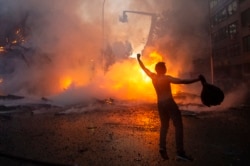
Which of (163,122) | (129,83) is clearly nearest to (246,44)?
(129,83)

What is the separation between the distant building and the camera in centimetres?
2994

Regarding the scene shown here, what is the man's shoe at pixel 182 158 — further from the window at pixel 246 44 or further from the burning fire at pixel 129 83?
the window at pixel 246 44

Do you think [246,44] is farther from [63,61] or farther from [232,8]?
[63,61]

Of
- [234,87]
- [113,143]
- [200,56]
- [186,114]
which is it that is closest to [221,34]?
[200,56]

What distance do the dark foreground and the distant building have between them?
15917 millimetres

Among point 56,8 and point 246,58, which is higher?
point 56,8

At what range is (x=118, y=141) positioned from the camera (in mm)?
7578

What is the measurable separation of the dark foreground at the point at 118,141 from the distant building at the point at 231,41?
15.9 metres

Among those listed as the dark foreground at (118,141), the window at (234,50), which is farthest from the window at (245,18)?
the dark foreground at (118,141)

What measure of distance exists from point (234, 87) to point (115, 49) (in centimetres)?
1672

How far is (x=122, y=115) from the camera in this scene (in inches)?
505

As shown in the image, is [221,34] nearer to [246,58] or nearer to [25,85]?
[246,58]

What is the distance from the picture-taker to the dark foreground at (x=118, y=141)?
5697mm

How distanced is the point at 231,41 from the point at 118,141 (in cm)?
2989
